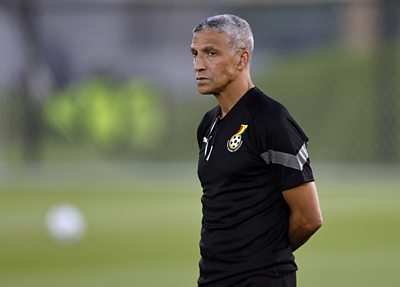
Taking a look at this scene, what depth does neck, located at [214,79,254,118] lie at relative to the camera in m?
6.75

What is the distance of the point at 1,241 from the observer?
53.0 ft

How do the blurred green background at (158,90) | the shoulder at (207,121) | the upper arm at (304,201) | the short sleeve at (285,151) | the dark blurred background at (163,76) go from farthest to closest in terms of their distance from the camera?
the dark blurred background at (163,76) → the blurred green background at (158,90) → the shoulder at (207,121) → the upper arm at (304,201) → the short sleeve at (285,151)

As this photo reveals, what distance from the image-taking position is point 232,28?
262 inches

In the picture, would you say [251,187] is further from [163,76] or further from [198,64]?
[163,76]

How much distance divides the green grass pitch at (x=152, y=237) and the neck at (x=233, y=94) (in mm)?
6113

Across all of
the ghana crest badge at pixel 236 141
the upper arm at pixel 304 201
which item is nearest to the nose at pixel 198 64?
the ghana crest badge at pixel 236 141

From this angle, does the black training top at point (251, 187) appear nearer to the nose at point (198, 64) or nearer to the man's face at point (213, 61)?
the man's face at point (213, 61)

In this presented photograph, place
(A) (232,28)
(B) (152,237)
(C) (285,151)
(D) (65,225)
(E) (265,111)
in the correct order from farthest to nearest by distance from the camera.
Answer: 1. (D) (65,225)
2. (B) (152,237)
3. (A) (232,28)
4. (E) (265,111)
5. (C) (285,151)

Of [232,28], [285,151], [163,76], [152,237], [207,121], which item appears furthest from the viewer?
[163,76]

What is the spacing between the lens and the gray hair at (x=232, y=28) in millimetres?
6660

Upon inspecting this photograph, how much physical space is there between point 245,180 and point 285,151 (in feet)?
1.03

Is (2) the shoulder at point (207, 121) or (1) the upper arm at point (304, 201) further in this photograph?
(2) the shoulder at point (207, 121)

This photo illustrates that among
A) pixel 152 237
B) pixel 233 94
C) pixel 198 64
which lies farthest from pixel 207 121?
pixel 152 237

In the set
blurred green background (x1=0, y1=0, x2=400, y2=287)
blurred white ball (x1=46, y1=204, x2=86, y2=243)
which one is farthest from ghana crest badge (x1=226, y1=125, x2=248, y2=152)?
blurred green background (x1=0, y1=0, x2=400, y2=287)
